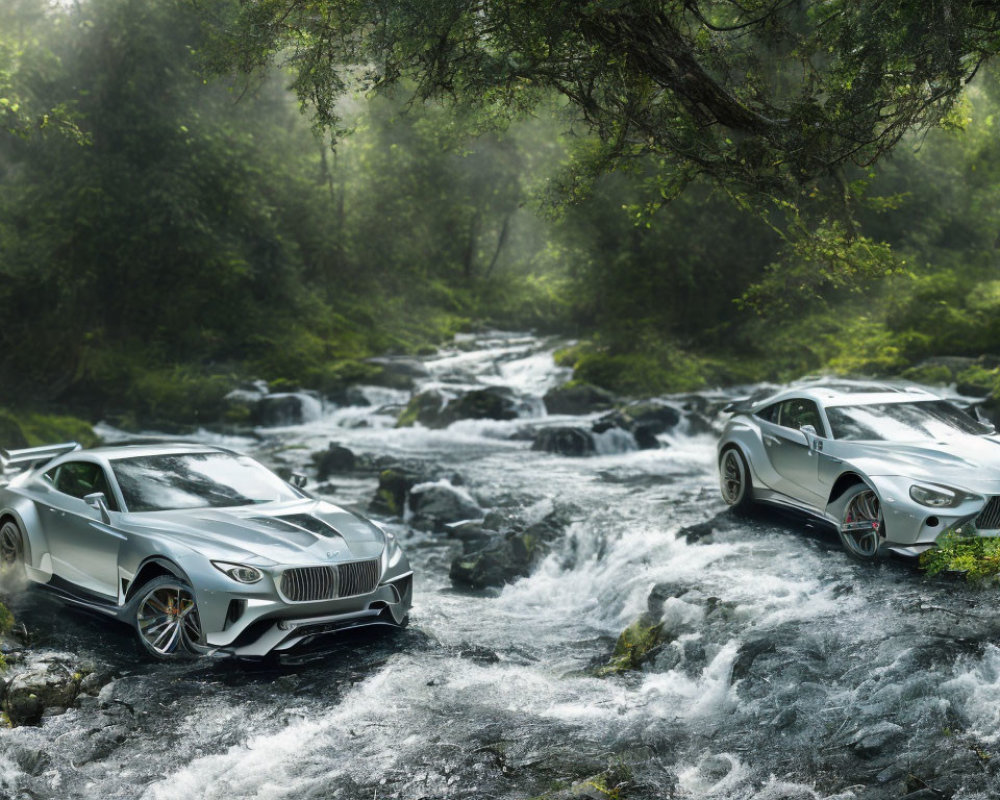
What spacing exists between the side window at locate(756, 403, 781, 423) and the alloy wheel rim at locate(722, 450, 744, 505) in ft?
1.92

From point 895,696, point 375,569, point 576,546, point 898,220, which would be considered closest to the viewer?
point 895,696

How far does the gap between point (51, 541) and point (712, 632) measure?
5794 mm

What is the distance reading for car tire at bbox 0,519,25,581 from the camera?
8.53 meters

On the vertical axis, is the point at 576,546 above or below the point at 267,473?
below

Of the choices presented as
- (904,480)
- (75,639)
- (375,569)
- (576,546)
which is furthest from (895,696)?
(75,639)

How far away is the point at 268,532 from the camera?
24.3ft

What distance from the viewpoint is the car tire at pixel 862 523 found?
8.50m

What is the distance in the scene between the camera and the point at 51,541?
8203mm

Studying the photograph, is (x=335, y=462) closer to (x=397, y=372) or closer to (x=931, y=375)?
(x=397, y=372)

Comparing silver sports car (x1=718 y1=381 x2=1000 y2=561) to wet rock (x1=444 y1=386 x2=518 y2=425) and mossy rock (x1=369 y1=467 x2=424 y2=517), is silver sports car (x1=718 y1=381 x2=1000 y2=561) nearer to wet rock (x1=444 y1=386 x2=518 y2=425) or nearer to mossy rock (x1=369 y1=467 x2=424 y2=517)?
mossy rock (x1=369 y1=467 x2=424 y2=517)

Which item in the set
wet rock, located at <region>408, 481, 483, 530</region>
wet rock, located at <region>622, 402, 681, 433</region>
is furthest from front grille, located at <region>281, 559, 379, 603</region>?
wet rock, located at <region>622, 402, 681, 433</region>

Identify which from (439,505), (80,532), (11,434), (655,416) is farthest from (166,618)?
(655,416)

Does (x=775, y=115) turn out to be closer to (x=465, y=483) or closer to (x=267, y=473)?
(x=267, y=473)

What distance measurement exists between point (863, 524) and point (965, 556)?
1010 mm
